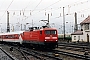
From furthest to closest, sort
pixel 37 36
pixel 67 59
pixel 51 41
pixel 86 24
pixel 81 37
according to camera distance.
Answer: pixel 81 37
pixel 86 24
pixel 37 36
pixel 51 41
pixel 67 59

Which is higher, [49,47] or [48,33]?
[48,33]

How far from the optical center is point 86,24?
186 feet

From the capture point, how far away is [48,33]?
1086 inches

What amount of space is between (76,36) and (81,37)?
8.66 feet

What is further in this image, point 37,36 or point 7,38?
point 7,38

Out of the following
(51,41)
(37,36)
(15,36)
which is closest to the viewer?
(51,41)

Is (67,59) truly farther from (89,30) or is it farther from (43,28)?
(89,30)

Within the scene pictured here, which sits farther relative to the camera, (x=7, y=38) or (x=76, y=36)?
(x=76, y=36)

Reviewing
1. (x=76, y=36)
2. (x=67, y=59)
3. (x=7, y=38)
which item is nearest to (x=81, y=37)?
(x=76, y=36)

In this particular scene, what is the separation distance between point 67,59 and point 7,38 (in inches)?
1443

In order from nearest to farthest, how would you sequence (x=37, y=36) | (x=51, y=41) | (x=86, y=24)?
1. (x=51, y=41)
2. (x=37, y=36)
3. (x=86, y=24)

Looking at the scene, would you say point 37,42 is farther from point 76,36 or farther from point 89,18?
point 76,36

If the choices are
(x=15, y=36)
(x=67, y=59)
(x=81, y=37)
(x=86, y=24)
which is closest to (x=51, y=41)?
(x=67, y=59)

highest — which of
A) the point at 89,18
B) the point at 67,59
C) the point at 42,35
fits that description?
the point at 89,18
